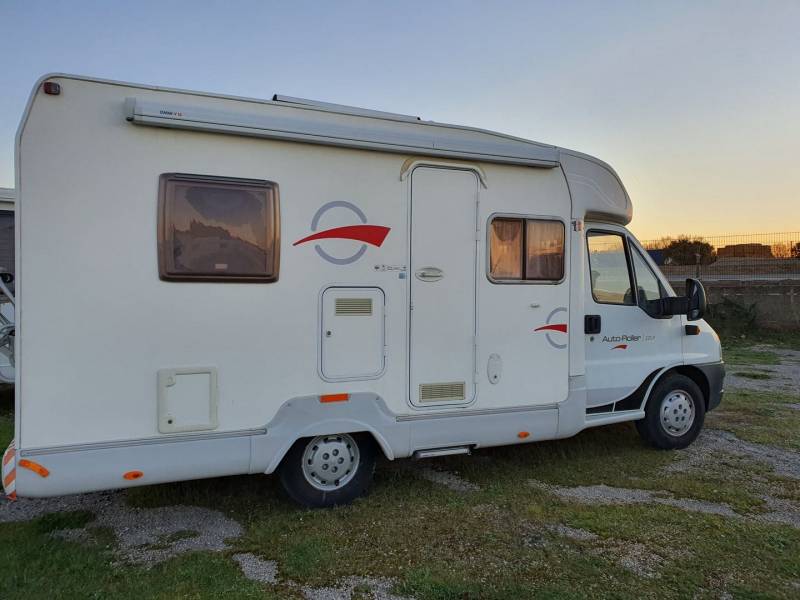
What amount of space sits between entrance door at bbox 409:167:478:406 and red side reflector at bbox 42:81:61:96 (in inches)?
89.8

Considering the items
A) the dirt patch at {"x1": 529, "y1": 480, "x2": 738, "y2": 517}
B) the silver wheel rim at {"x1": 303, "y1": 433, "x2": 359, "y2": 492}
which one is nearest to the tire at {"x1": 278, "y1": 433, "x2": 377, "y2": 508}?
the silver wheel rim at {"x1": 303, "y1": 433, "x2": 359, "y2": 492}

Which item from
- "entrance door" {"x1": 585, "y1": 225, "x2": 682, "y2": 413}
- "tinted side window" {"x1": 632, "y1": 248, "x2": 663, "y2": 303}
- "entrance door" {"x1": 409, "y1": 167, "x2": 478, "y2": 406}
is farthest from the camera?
"tinted side window" {"x1": 632, "y1": 248, "x2": 663, "y2": 303}

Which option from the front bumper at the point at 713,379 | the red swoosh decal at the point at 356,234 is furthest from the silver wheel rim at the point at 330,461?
the front bumper at the point at 713,379

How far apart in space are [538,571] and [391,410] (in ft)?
4.60

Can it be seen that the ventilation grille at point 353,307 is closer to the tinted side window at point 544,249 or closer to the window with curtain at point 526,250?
the window with curtain at point 526,250

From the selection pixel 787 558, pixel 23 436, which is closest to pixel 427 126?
pixel 23 436

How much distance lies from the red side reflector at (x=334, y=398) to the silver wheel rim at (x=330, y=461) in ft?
0.92

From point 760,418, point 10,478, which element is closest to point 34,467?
point 10,478

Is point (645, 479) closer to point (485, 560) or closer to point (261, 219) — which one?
point (485, 560)

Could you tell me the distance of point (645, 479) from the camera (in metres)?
4.98

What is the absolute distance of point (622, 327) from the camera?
5391mm

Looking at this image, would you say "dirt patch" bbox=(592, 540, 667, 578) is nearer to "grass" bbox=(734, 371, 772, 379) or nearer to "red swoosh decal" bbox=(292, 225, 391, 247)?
"red swoosh decal" bbox=(292, 225, 391, 247)

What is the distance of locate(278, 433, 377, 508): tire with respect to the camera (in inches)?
164

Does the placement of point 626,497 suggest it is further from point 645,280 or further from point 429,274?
point 429,274
